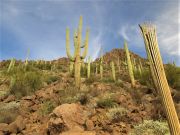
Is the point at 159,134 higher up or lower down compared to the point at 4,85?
lower down

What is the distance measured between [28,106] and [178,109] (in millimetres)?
5991

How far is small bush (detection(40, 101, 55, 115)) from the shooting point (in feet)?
34.8

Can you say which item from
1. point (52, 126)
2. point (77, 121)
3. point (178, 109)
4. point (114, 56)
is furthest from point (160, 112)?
point (114, 56)

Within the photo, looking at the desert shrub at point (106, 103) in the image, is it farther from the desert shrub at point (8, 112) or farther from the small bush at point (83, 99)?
the desert shrub at point (8, 112)

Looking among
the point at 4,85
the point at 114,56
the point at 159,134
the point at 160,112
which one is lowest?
the point at 159,134

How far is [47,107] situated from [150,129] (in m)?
4.52

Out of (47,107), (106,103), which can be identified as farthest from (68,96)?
(106,103)

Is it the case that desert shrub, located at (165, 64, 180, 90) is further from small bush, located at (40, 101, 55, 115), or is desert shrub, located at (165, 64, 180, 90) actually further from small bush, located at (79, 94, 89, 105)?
small bush, located at (40, 101, 55, 115)

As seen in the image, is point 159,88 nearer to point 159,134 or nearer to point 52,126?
point 159,134

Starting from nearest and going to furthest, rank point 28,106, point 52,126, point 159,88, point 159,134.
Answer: point 159,88 → point 159,134 → point 52,126 → point 28,106

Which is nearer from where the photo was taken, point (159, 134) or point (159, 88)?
point (159, 88)

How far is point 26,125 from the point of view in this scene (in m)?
9.45

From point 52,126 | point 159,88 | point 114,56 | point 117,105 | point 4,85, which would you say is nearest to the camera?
point 159,88

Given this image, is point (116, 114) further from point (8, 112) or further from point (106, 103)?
point (8, 112)
